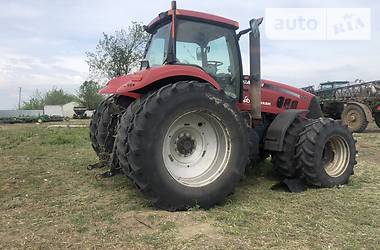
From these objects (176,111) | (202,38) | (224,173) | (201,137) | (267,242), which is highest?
(202,38)

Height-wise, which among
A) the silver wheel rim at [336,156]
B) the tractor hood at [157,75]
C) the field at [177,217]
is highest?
the tractor hood at [157,75]

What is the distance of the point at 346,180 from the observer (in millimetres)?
5980

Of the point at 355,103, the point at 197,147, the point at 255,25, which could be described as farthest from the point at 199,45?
the point at 355,103

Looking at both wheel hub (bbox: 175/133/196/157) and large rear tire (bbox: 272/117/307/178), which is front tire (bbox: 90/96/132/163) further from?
large rear tire (bbox: 272/117/307/178)

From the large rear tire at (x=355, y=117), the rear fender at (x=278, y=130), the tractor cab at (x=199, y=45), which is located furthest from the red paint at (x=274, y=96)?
the large rear tire at (x=355, y=117)

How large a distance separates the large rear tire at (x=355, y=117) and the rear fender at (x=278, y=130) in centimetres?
1064

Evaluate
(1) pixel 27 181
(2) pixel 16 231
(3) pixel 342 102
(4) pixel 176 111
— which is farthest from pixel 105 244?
(3) pixel 342 102

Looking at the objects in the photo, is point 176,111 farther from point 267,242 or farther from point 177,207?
point 267,242

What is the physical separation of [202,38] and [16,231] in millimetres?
3317

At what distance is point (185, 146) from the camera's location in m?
4.94

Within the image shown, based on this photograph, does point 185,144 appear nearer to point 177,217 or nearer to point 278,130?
point 177,217

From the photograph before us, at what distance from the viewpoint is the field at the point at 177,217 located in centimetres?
352

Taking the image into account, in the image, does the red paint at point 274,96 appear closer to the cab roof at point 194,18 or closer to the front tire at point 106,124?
the cab roof at point 194,18

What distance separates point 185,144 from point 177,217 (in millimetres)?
1083
